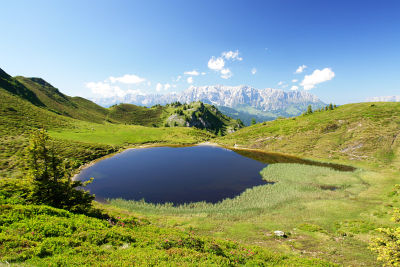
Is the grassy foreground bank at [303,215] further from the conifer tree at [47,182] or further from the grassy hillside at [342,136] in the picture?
the grassy hillside at [342,136]

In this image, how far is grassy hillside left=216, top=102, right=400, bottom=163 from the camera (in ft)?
245

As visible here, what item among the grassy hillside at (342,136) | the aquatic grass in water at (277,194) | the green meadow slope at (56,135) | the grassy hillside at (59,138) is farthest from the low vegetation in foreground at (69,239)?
the grassy hillside at (342,136)

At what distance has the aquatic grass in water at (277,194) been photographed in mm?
34031

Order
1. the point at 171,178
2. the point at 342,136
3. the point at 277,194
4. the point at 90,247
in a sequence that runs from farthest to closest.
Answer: the point at 342,136
the point at 171,178
the point at 277,194
the point at 90,247

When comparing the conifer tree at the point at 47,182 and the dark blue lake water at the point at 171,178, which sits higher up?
the conifer tree at the point at 47,182

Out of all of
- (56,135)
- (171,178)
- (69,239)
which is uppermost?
(56,135)

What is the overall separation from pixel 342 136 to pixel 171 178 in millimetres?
95581

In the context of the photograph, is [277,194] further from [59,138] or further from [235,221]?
[59,138]

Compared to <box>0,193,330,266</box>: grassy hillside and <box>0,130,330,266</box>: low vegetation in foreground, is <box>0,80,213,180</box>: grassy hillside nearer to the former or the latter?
<box>0,130,330,266</box>: low vegetation in foreground

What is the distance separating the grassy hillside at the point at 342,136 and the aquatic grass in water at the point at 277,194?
2744cm

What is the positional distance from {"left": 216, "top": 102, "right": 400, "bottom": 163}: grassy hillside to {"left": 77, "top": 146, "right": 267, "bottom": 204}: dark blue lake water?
37.9m

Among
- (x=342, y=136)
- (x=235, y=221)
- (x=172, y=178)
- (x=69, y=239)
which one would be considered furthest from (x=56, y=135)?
(x=342, y=136)

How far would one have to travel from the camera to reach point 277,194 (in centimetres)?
4072

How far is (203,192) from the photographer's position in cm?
4269
